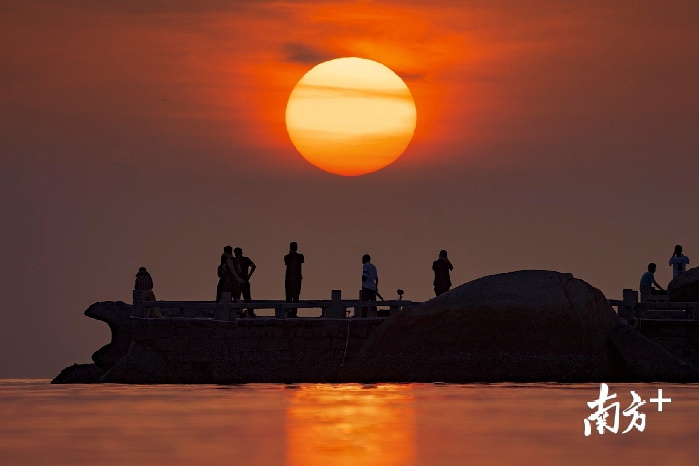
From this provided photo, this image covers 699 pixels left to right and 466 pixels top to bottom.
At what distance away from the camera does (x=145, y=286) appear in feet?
124

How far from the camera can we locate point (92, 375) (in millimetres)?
39969

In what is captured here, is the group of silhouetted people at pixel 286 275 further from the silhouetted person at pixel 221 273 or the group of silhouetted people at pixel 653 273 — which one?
the group of silhouetted people at pixel 653 273

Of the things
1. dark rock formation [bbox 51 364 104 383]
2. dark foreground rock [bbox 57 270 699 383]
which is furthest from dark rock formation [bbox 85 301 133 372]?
dark foreground rock [bbox 57 270 699 383]

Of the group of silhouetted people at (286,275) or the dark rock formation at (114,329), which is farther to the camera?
the dark rock formation at (114,329)

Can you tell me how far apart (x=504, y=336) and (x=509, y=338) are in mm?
112

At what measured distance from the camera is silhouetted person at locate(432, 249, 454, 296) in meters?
37.4

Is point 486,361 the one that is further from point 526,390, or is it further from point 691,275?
point 691,275

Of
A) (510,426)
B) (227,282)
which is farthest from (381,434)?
(227,282)

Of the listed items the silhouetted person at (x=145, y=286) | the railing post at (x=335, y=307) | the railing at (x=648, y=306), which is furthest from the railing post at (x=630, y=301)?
the silhouetted person at (x=145, y=286)

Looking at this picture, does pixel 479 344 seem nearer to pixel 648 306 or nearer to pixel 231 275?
pixel 231 275

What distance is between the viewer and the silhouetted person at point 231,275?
35.9 meters

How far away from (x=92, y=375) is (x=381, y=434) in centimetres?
2233

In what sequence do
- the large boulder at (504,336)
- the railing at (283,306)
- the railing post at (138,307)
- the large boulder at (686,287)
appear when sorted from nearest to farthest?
the large boulder at (504,336), the railing at (283,306), the railing post at (138,307), the large boulder at (686,287)

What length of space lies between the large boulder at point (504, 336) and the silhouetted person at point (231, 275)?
3696 millimetres
